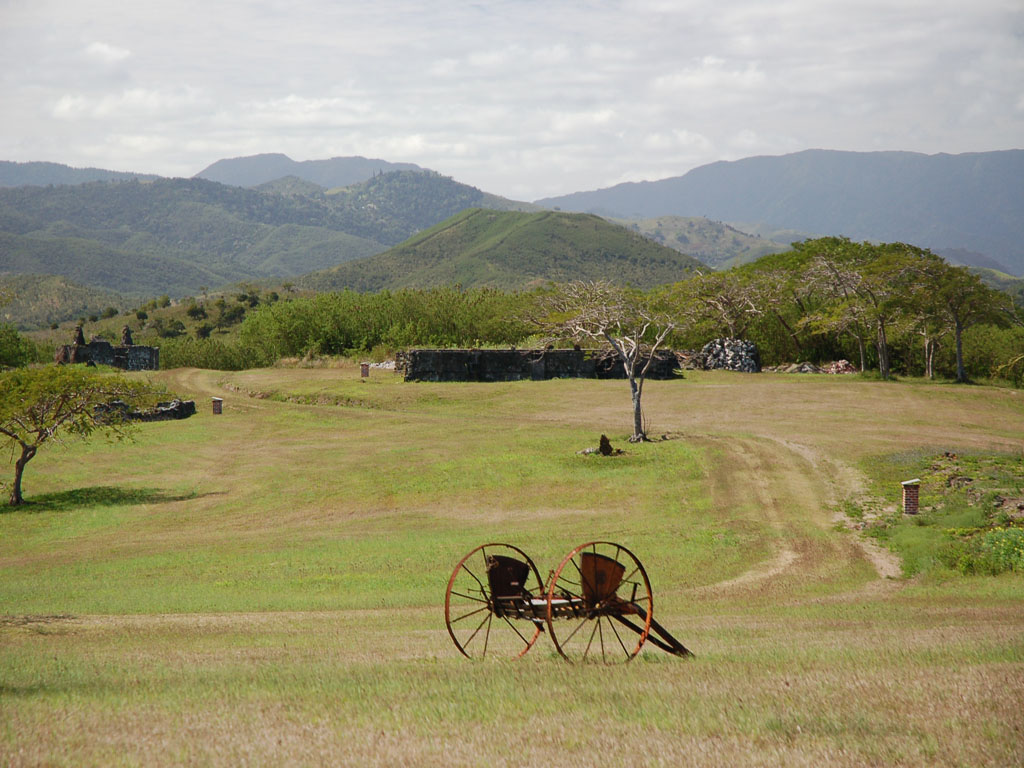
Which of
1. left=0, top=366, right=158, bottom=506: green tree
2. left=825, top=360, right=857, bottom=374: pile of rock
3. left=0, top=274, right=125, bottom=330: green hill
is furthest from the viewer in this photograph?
left=0, top=274, right=125, bottom=330: green hill

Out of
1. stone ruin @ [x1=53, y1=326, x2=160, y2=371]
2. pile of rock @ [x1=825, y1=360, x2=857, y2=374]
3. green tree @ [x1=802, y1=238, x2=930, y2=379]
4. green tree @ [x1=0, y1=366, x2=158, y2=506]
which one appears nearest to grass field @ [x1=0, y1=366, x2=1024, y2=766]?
green tree @ [x1=0, y1=366, x2=158, y2=506]

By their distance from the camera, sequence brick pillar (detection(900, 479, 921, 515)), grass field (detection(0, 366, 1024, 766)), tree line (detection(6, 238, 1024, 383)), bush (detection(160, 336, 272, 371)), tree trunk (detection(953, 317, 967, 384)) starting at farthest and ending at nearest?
bush (detection(160, 336, 272, 371)) < tree line (detection(6, 238, 1024, 383)) < tree trunk (detection(953, 317, 967, 384)) < brick pillar (detection(900, 479, 921, 515)) < grass field (detection(0, 366, 1024, 766))

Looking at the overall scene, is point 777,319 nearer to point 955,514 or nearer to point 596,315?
point 596,315

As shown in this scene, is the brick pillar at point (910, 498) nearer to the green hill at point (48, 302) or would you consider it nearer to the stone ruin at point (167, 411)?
the stone ruin at point (167, 411)

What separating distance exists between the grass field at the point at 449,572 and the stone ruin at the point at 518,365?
446cm

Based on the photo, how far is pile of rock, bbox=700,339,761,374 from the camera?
49.0 metres

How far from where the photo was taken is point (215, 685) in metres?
6.86

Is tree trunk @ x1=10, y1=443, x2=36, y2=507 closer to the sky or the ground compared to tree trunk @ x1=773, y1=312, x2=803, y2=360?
closer to the ground

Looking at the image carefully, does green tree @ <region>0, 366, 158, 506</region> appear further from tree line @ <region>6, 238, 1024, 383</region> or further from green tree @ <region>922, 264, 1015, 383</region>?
green tree @ <region>922, 264, 1015, 383</region>

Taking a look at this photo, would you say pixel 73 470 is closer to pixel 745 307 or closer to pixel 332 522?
pixel 332 522

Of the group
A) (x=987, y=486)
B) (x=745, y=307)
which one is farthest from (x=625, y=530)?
(x=745, y=307)

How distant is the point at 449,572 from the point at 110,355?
47720 millimetres

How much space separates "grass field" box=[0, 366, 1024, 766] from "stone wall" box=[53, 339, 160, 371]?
808 inches

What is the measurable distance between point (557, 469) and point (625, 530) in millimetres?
6030
